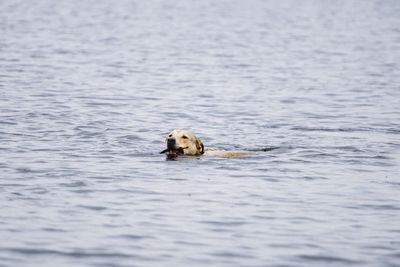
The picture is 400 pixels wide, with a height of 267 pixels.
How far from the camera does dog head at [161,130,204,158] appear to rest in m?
16.0

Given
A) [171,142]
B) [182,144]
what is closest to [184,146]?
[182,144]

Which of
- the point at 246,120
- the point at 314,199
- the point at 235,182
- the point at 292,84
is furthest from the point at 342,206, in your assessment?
the point at 292,84

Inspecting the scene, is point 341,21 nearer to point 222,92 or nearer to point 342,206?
point 222,92

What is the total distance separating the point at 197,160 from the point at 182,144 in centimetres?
36

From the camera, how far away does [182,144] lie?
16.0 meters

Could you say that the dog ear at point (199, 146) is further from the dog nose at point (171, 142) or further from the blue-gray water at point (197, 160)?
the dog nose at point (171, 142)

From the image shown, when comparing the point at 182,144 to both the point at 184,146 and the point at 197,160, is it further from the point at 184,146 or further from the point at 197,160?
the point at 197,160

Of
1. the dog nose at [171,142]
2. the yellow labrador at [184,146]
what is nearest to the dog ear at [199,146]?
the yellow labrador at [184,146]

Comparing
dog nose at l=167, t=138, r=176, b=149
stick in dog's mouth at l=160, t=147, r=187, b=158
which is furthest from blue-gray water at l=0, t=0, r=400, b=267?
dog nose at l=167, t=138, r=176, b=149

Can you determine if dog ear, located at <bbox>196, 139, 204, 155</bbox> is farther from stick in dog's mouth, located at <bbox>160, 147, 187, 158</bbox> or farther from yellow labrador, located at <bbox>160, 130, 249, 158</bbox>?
stick in dog's mouth, located at <bbox>160, 147, 187, 158</bbox>

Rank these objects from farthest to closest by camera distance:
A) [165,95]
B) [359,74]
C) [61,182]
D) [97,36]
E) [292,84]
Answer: [97,36]
[359,74]
[292,84]
[165,95]
[61,182]

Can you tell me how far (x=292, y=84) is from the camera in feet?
98.4

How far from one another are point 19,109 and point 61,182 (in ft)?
26.1

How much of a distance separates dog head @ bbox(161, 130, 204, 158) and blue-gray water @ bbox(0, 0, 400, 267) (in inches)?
10.1
